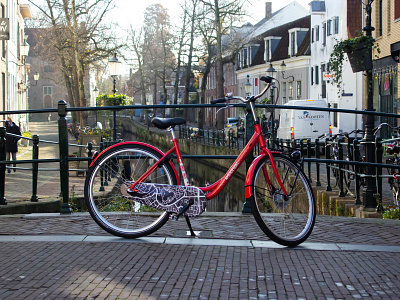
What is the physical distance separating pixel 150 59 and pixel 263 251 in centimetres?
4599

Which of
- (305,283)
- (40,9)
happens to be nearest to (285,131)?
(40,9)

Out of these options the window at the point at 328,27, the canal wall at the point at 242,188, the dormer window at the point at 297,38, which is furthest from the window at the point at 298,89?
the canal wall at the point at 242,188

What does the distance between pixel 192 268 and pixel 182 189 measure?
85 centimetres

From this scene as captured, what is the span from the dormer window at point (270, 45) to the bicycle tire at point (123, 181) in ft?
146

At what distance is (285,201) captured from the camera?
4.50 metres

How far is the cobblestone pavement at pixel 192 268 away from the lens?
127 inches

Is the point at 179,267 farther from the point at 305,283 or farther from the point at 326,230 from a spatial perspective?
the point at 326,230

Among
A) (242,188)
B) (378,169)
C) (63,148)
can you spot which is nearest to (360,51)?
(378,169)

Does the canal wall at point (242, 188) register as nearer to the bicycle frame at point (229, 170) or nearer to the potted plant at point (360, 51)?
the bicycle frame at point (229, 170)

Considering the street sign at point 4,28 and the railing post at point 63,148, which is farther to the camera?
the street sign at point 4,28

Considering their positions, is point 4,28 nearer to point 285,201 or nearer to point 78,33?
point 78,33

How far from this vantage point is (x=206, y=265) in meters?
3.75

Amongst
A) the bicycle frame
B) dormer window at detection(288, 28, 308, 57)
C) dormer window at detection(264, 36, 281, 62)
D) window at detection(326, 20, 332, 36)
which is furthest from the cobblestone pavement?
dormer window at detection(264, 36, 281, 62)

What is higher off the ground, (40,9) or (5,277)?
(40,9)
